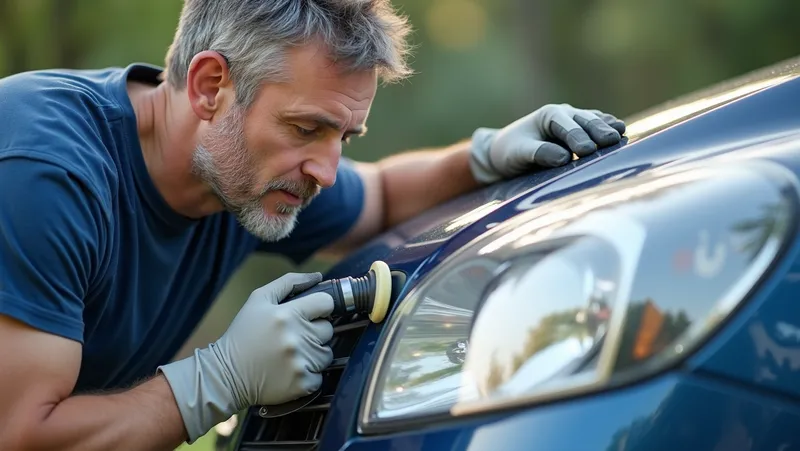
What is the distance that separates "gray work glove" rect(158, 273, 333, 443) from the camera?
1.67m

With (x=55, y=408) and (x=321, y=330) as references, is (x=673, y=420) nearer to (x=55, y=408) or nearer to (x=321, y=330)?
(x=321, y=330)

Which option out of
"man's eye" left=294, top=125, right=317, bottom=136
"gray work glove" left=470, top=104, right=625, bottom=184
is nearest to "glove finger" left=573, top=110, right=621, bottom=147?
"gray work glove" left=470, top=104, right=625, bottom=184

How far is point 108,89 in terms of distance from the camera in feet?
7.57

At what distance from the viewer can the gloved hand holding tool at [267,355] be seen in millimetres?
1660

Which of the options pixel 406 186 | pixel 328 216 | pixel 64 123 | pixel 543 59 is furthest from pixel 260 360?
pixel 543 59

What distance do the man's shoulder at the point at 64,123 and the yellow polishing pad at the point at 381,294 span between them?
2.17 ft

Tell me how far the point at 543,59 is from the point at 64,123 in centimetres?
904

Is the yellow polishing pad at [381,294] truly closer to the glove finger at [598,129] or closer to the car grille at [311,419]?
the car grille at [311,419]

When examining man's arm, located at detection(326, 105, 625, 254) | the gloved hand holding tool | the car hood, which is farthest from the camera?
man's arm, located at detection(326, 105, 625, 254)

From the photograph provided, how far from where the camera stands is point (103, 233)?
1934mm

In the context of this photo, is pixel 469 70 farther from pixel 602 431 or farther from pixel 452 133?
pixel 602 431

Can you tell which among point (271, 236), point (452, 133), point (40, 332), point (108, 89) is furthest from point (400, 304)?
point (452, 133)

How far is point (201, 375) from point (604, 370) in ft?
2.89

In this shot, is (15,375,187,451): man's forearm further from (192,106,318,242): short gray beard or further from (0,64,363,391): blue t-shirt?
(192,106,318,242): short gray beard
